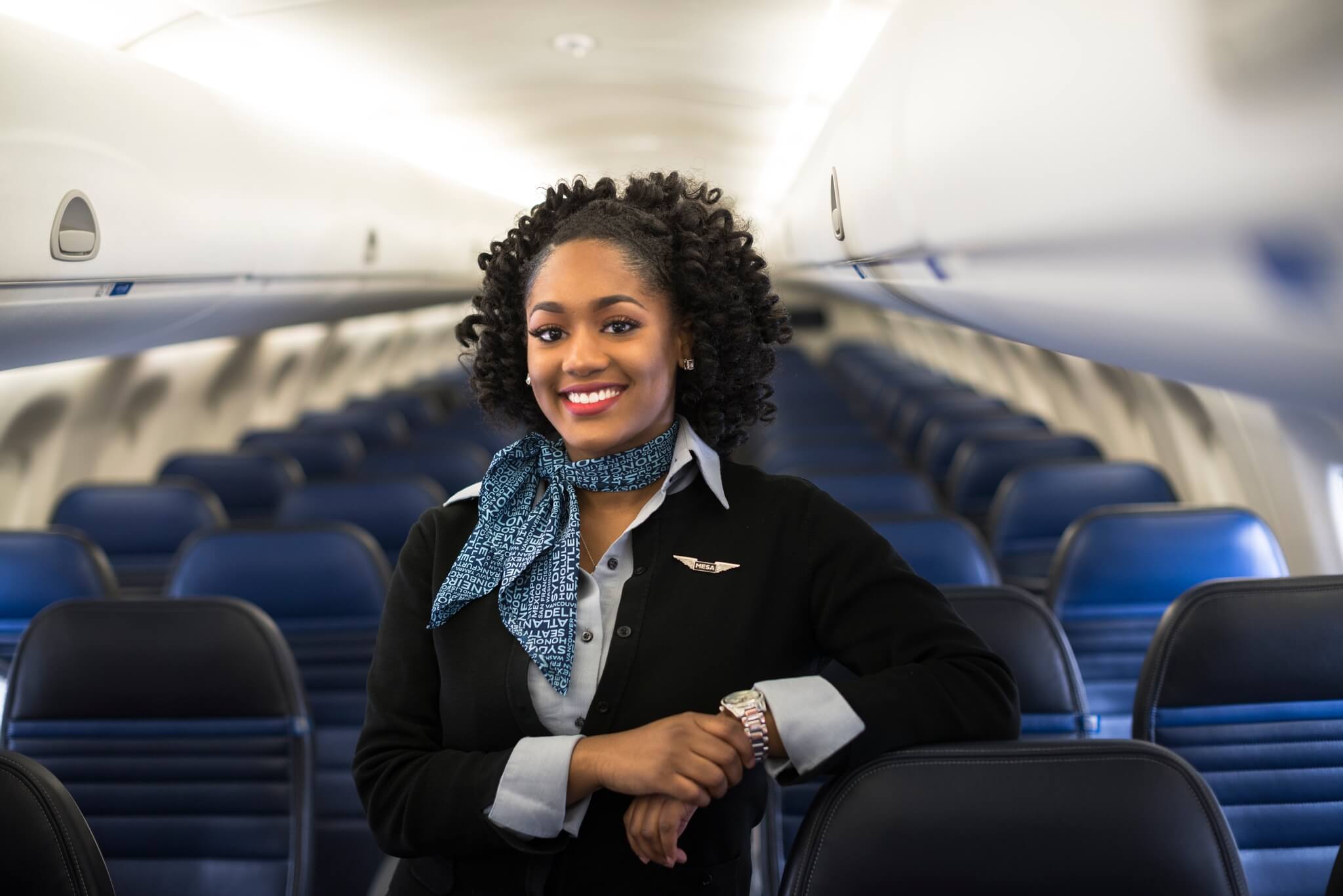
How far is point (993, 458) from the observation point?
18.3ft

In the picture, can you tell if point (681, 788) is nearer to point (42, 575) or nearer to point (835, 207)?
point (42, 575)

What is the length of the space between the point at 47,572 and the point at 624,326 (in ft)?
8.15

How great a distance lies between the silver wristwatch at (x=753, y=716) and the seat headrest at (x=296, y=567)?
1.93 m

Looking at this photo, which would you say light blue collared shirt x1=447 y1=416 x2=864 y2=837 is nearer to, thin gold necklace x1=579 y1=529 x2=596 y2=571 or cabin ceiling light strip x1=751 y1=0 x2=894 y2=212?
thin gold necklace x1=579 y1=529 x2=596 y2=571

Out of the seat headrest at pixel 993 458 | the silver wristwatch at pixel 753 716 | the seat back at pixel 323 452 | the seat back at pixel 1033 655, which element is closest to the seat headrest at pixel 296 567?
the seat back at pixel 1033 655

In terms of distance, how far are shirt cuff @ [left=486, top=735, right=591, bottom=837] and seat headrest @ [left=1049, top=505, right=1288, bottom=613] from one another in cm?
210

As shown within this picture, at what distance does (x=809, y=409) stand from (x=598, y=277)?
7.33 meters

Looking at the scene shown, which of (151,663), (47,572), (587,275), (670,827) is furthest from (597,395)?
(47,572)

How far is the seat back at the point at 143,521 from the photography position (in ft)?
15.4

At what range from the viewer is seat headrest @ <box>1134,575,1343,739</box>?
2209 millimetres

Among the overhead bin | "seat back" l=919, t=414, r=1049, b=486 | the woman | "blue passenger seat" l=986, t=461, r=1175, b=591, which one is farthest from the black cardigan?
"seat back" l=919, t=414, r=1049, b=486

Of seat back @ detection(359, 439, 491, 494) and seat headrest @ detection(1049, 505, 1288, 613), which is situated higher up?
seat back @ detection(359, 439, 491, 494)

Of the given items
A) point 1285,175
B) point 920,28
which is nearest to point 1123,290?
point 1285,175

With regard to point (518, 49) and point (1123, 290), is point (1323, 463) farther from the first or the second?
point (518, 49)
